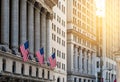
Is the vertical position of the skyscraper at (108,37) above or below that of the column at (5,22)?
above

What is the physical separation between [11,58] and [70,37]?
6070 cm

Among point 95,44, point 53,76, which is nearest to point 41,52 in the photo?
point 53,76

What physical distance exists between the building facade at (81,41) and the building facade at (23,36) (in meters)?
31.2

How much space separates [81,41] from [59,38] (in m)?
30.0

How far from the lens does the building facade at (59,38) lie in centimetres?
10315

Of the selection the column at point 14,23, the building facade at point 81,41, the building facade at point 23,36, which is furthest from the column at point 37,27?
the building facade at point 81,41

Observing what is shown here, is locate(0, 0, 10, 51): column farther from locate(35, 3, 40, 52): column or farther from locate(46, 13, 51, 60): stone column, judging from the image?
locate(46, 13, 51, 60): stone column

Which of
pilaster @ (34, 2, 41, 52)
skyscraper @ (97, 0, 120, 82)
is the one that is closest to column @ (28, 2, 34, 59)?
pilaster @ (34, 2, 41, 52)

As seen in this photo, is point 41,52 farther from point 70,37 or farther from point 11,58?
point 70,37

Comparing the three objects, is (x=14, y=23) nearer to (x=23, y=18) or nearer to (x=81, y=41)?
(x=23, y=18)

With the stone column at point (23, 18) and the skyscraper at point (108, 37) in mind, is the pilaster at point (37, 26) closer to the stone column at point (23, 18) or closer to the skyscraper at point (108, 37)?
the stone column at point (23, 18)

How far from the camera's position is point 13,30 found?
70562 mm

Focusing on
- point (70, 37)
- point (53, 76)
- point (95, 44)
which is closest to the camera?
point (53, 76)

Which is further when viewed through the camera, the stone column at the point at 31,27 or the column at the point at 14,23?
the stone column at the point at 31,27
